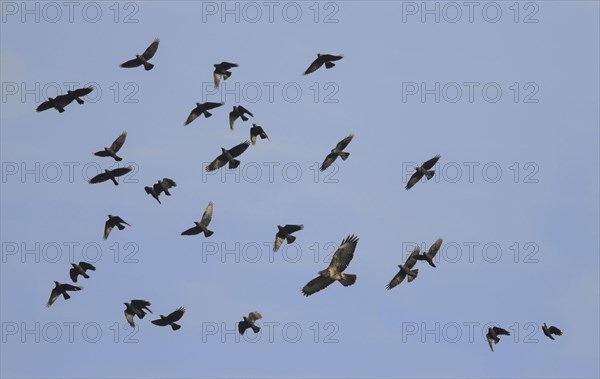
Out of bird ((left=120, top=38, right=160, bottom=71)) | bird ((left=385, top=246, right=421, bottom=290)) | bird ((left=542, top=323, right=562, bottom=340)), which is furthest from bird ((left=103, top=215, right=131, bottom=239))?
bird ((left=542, top=323, right=562, bottom=340))

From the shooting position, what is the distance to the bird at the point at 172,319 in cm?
7475

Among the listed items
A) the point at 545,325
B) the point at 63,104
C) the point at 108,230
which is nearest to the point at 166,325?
the point at 108,230

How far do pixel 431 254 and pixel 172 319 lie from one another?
37.9 feet

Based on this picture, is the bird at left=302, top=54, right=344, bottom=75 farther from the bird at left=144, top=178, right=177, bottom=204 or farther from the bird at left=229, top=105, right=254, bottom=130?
the bird at left=144, top=178, right=177, bottom=204

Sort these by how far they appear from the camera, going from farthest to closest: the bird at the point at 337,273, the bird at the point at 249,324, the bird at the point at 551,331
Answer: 1. the bird at the point at 551,331
2. the bird at the point at 249,324
3. the bird at the point at 337,273

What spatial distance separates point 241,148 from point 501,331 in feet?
45.7

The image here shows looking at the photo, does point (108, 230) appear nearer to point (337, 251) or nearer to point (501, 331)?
point (337, 251)

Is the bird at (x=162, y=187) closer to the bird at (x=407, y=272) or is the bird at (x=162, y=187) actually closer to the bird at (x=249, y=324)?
the bird at (x=249, y=324)

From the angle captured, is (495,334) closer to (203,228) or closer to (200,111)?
(203,228)

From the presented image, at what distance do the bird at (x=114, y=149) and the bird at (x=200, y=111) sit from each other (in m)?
2.90

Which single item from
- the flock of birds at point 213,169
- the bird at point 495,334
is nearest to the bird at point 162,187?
the flock of birds at point 213,169

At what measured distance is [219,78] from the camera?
78.6 meters

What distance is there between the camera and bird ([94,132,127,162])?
76.4 meters

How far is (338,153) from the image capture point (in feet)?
255
